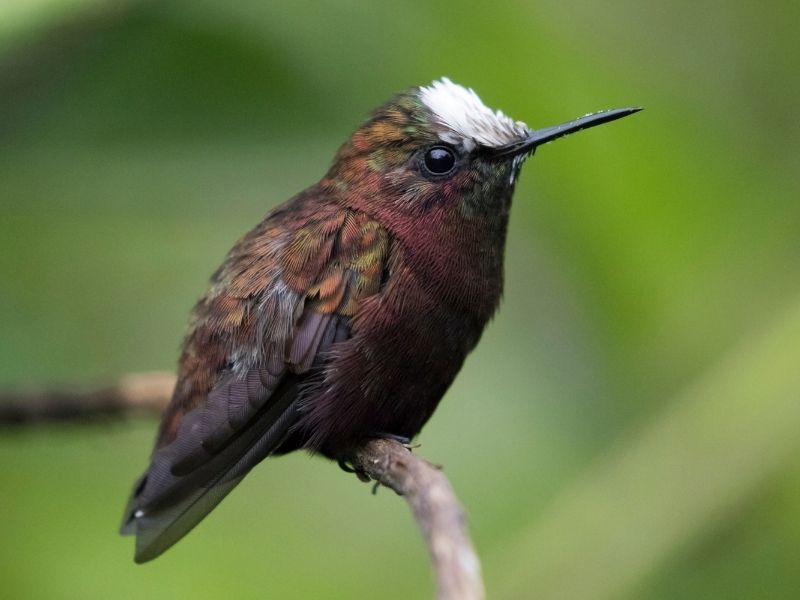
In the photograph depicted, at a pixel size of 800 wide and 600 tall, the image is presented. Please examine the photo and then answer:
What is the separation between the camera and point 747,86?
4312mm

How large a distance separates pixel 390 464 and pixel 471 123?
1.26 metres

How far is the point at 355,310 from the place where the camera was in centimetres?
333

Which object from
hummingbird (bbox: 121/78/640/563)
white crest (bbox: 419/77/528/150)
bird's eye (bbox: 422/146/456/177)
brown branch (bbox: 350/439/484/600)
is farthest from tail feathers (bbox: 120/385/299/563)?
white crest (bbox: 419/77/528/150)

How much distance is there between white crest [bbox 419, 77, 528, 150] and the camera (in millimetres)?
3498

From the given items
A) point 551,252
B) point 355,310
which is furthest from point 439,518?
point 551,252

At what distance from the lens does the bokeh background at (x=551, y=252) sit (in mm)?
3576

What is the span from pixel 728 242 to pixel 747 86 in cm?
65

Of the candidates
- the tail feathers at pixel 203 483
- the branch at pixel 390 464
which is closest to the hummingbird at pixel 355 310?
the tail feathers at pixel 203 483

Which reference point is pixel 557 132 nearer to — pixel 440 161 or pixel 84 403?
pixel 440 161

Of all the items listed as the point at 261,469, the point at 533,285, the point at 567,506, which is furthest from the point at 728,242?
the point at 261,469

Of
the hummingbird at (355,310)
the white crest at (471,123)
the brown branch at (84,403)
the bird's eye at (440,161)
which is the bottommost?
the brown branch at (84,403)

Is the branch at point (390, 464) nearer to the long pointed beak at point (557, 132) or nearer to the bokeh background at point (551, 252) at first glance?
the bokeh background at point (551, 252)

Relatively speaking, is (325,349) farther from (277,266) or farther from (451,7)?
(451,7)

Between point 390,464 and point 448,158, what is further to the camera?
point 448,158
